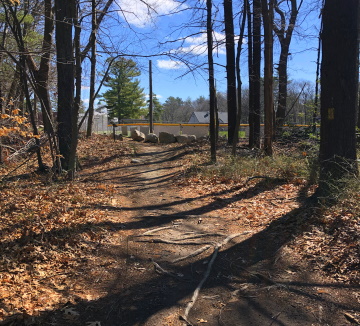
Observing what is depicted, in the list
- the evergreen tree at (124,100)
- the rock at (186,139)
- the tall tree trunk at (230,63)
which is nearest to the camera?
the tall tree trunk at (230,63)

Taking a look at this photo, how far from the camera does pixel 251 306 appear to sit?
3621 mm

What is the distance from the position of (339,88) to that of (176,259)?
442cm

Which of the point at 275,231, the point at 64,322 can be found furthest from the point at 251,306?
the point at 275,231

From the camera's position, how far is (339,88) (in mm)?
6363

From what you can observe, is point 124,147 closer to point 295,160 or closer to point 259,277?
point 295,160

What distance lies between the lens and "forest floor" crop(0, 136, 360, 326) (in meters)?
3.52

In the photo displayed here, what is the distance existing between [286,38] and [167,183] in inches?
570

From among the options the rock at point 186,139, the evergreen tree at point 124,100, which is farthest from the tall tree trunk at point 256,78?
the evergreen tree at point 124,100

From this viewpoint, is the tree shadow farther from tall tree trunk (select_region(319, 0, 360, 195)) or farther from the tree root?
tall tree trunk (select_region(319, 0, 360, 195))

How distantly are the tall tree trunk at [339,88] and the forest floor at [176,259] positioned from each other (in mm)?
955

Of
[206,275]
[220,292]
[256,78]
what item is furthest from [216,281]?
[256,78]

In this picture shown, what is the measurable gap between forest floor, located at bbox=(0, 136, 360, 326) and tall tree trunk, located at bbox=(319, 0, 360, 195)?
0.96 m

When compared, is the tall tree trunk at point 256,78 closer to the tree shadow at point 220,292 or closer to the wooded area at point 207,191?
the wooded area at point 207,191

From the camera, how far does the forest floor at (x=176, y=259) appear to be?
352cm
